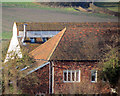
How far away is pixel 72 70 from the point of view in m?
10.9

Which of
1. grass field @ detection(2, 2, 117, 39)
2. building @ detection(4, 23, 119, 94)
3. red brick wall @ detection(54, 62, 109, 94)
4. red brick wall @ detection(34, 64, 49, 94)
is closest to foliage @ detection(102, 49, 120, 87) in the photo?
building @ detection(4, 23, 119, 94)

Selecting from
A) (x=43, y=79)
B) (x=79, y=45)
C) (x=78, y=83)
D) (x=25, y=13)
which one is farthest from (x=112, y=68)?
(x=25, y=13)

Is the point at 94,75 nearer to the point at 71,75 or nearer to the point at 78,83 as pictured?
the point at 78,83

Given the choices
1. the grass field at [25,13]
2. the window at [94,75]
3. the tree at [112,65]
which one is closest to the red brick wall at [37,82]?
the window at [94,75]

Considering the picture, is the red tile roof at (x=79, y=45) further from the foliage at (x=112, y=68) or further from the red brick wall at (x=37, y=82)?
the foliage at (x=112, y=68)

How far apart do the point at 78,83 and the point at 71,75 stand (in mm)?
469

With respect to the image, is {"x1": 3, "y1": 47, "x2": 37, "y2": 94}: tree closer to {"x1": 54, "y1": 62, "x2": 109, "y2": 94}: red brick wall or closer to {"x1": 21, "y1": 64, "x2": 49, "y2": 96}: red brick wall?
{"x1": 21, "y1": 64, "x2": 49, "y2": 96}: red brick wall

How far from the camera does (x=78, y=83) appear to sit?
34.9ft

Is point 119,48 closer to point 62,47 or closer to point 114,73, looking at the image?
point 114,73

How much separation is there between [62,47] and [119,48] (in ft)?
8.17

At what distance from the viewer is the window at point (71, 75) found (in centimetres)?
1082

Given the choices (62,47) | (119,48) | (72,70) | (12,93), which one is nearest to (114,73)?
(119,48)

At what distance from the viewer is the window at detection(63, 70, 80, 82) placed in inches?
426

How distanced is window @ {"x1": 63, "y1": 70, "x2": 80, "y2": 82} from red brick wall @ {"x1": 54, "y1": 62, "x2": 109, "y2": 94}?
0.41 feet
